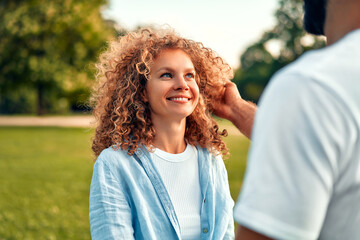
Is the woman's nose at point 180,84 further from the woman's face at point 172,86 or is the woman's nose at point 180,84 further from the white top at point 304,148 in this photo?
the white top at point 304,148

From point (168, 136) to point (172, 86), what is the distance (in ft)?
0.82

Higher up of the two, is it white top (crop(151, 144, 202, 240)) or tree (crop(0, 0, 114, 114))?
white top (crop(151, 144, 202, 240))

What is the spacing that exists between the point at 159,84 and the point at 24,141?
17.3 meters

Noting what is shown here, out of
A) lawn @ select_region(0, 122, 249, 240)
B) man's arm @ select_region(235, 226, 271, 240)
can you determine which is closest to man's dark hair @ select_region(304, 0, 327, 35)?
man's arm @ select_region(235, 226, 271, 240)

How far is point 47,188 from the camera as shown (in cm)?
916

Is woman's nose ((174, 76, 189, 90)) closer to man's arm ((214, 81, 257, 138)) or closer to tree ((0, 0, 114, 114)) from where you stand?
man's arm ((214, 81, 257, 138))

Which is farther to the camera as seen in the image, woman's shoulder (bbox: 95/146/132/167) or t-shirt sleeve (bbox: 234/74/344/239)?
woman's shoulder (bbox: 95/146/132/167)

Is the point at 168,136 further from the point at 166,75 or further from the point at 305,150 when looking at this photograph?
the point at 305,150

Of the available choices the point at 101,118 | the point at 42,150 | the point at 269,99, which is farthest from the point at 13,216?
the point at 42,150

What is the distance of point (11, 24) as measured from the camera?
2589 centimetres

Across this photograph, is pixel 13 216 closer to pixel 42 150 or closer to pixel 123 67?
pixel 123 67

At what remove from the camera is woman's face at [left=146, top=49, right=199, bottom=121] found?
6.84 ft

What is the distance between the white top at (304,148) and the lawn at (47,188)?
2053mm

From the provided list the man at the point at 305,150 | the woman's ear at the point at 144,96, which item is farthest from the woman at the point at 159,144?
the man at the point at 305,150
